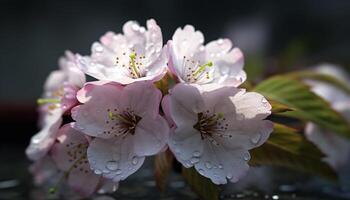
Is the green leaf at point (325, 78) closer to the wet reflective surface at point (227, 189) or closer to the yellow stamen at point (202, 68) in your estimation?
the wet reflective surface at point (227, 189)

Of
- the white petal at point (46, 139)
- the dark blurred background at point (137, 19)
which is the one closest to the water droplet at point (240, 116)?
the white petal at point (46, 139)

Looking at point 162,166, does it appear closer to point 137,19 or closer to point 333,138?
point 333,138

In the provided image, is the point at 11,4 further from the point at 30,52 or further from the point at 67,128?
the point at 67,128

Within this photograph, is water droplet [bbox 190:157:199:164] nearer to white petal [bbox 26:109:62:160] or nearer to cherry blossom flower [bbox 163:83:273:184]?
cherry blossom flower [bbox 163:83:273:184]

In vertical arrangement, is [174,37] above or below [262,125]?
above

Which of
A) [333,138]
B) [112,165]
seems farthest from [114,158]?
[333,138]

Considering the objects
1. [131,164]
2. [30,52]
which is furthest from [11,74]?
[131,164]
